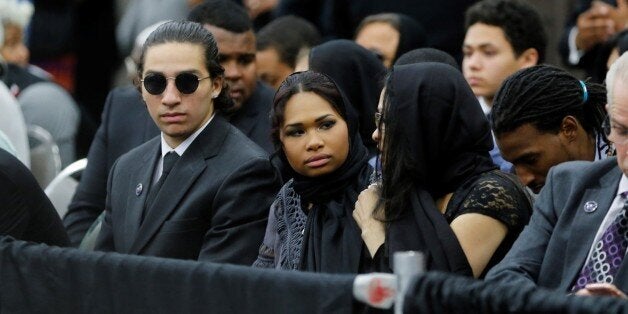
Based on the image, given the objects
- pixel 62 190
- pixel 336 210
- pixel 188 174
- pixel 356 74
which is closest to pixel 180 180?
pixel 188 174

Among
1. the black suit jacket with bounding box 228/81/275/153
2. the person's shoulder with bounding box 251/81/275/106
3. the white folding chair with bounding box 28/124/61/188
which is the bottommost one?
the white folding chair with bounding box 28/124/61/188

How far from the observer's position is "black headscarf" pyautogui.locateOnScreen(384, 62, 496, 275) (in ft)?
16.7

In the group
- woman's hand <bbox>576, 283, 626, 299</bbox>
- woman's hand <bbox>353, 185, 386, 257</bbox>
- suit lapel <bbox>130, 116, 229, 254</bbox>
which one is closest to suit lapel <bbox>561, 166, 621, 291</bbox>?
woman's hand <bbox>576, 283, 626, 299</bbox>

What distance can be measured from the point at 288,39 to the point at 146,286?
437cm

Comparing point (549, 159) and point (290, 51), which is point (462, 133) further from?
point (290, 51)

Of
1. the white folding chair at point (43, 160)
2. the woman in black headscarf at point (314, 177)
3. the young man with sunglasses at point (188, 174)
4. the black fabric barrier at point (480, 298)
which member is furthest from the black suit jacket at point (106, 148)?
the black fabric barrier at point (480, 298)

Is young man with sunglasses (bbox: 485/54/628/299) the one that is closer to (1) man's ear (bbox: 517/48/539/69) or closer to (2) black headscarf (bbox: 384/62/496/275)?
(2) black headscarf (bbox: 384/62/496/275)

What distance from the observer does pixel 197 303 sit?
14.1 feet

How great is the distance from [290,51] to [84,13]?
16.6 feet

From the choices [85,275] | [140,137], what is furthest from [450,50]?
[85,275]

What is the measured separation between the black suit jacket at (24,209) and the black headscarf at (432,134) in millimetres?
1476

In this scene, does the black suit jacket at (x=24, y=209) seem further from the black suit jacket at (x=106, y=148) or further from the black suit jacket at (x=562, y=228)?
the black suit jacket at (x=562, y=228)

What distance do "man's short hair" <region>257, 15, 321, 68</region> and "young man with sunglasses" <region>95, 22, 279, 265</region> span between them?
227 centimetres

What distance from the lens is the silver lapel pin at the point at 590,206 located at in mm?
4668
